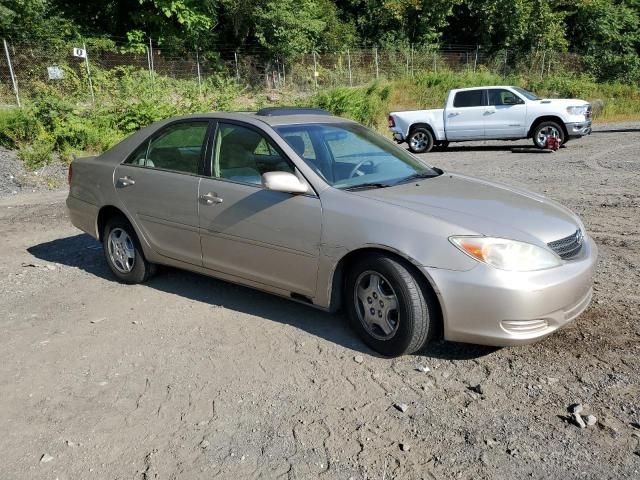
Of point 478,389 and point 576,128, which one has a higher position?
point 478,389

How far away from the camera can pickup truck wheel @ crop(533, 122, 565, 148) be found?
16.5 meters

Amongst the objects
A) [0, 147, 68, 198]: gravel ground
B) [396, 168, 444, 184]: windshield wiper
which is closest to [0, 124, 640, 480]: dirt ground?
[396, 168, 444, 184]: windshield wiper

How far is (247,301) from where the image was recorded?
201 inches

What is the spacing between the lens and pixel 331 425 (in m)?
3.24

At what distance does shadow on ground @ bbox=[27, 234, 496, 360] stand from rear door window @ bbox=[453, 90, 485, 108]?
13150 millimetres

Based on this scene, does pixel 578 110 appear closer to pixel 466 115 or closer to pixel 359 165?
pixel 466 115

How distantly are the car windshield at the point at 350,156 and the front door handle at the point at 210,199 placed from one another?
0.69 m

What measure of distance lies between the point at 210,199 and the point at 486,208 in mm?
2071

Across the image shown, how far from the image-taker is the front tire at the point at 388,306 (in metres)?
3.71

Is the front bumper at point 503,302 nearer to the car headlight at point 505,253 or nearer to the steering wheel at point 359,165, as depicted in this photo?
the car headlight at point 505,253

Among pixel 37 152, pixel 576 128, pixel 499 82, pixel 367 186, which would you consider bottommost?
pixel 576 128

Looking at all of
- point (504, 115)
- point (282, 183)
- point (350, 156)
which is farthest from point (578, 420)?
point (504, 115)

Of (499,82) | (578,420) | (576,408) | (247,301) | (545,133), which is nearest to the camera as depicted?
(578,420)

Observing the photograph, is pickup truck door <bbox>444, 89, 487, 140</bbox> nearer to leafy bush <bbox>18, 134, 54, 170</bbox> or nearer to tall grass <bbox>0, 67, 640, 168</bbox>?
tall grass <bbox>0, 67, 640, 168</bbox>
